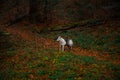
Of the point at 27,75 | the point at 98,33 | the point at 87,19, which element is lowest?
the point at 27,75

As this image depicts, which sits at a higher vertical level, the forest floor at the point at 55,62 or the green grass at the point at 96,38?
the green grass at the point at 96,38

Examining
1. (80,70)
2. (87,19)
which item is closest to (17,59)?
(80,70)

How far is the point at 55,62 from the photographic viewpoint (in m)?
17.8

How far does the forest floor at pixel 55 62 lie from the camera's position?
15.7 meters

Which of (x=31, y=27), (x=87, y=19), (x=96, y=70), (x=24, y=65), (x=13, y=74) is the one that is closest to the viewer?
(x=96, y=70)

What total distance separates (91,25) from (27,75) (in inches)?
529

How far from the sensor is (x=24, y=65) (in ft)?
59.8

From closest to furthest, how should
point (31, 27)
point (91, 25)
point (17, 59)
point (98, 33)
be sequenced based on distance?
point (17, 59) → point (98, 33) → point (91, 25) → point (31, 27)

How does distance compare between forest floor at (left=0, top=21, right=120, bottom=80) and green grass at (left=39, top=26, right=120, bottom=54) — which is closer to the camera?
forest floor at (left=0, top=21, right=120, bottom=80)

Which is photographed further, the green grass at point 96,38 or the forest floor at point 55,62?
the green grass at point 96,38

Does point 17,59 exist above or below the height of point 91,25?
below

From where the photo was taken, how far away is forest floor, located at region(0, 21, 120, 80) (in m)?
15.7

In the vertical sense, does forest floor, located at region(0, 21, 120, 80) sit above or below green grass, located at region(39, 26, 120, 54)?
below

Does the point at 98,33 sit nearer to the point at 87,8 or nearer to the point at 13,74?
the point at 87,8
